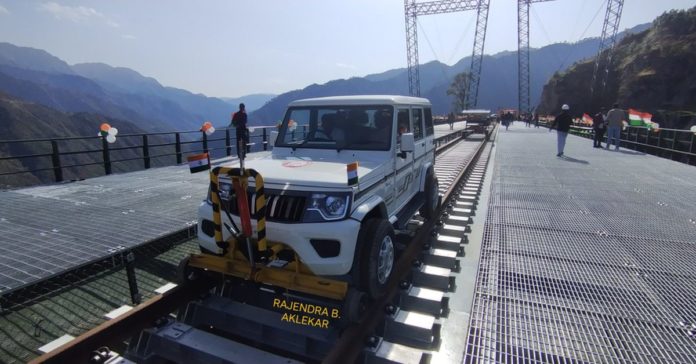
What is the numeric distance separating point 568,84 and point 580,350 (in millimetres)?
81231

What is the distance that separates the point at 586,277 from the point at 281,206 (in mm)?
3588

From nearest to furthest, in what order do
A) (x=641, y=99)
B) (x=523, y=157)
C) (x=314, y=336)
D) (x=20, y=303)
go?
(x=314, y=336) < (x=20, y=303) < (x=523, y=157) < (x=641, y=99)

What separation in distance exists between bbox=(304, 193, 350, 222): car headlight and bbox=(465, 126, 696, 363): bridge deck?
5.20 ft

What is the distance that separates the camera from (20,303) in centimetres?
395

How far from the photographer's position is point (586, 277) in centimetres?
428

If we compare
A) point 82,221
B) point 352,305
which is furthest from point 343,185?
point 82,221

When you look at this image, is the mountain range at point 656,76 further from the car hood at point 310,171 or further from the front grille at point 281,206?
the front grille at point 281,206

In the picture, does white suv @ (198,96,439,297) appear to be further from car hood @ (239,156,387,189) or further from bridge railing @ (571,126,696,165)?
bridge railing @ (571,126,696,165)

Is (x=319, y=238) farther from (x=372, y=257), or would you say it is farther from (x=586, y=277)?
(x=586, y=277)

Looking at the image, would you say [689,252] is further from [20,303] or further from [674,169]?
[674,169]

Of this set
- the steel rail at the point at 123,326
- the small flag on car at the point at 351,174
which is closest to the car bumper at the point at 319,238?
the small flag on car at the point at 351,174

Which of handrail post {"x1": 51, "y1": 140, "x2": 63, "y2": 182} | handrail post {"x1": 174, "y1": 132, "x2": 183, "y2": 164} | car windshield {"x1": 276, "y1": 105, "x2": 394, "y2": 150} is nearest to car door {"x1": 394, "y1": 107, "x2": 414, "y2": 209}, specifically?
car windshield {"x1": 276, "y1": 105, "x2": 394, "y2": 150}

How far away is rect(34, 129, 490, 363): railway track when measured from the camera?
9.62ft

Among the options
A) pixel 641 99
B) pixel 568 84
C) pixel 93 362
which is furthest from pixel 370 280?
pixel 568 84
